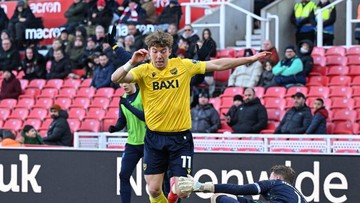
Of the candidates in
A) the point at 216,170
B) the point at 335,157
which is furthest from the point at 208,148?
the point at 335,157

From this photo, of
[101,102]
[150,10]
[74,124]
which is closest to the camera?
[74,124]

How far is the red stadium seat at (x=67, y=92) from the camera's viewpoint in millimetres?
21188

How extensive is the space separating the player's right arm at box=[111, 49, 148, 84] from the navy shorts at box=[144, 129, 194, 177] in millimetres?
776

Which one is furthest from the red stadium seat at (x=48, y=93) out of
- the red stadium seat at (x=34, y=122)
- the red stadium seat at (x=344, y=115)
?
the red stadium seat at (x=344, y=115)

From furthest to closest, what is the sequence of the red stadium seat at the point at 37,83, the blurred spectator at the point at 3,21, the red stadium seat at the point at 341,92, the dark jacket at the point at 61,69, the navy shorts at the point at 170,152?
the blurred spectator at the point at 3,21, the dark jacket at the point at 61,69, the red stadium seat at the point at 37,83, the red stadium seat at the point at 341,92, the navy shorts at the point at 170,152

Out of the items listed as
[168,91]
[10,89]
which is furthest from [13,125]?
[168,91]

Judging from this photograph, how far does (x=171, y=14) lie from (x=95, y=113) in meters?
2.87

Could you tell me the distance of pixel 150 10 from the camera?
73.1ft

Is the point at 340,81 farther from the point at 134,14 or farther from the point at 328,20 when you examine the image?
the point at 134,14

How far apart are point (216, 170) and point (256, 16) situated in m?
6.76

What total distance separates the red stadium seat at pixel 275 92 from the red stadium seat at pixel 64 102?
4.15 metres

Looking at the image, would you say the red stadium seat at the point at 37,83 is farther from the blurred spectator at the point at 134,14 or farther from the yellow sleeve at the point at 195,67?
the yellow sleeve at the point at 195,67

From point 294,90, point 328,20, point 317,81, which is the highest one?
point 328,20

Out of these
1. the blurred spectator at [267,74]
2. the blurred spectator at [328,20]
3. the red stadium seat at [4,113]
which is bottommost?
the red stadium seat at [4,113]
